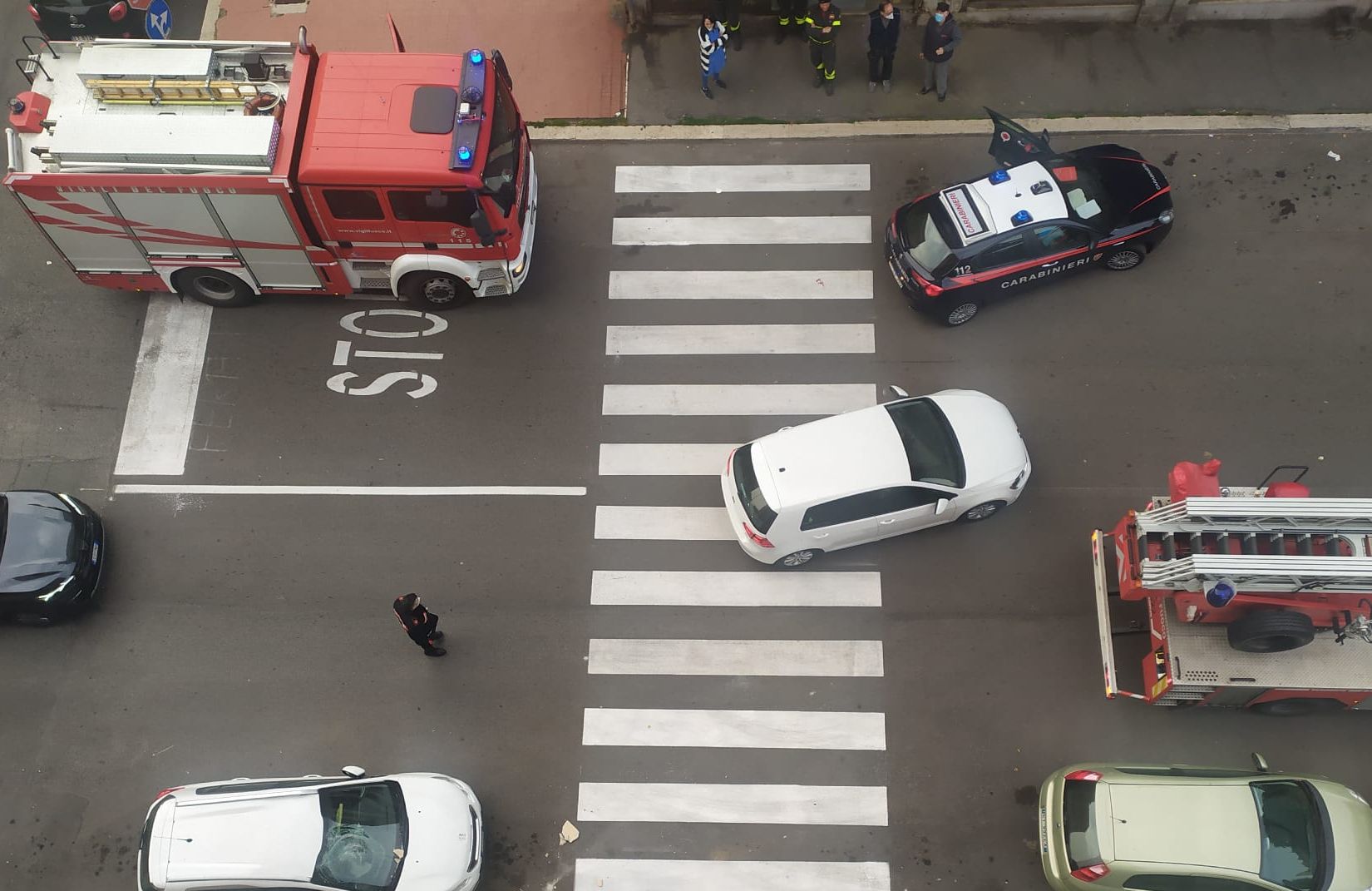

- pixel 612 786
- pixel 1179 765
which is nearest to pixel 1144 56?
pixel 1179 765

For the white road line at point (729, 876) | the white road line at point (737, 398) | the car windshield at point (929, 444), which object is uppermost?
the white road line at point (737, 398)

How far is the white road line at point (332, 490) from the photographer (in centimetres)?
1447

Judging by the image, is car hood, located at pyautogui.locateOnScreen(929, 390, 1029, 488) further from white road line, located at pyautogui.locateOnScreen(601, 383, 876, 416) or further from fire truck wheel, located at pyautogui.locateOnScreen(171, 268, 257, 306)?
fire truck wheel, located at pyautogui.locateOnScreen(171, 268, 257, 306)

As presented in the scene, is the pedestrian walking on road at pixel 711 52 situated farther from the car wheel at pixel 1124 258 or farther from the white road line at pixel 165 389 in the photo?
the white road line at pixel 165 389

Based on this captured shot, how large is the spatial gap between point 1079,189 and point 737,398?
601 cm

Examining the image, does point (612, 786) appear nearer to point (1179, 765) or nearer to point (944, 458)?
point (944, 458)

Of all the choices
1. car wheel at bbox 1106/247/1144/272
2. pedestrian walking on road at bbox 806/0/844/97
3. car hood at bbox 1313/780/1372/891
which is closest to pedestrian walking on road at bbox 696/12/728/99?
pedestrian walking on road at bbox 806/0/844/97

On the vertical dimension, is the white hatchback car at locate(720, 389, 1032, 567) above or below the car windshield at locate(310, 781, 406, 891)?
above

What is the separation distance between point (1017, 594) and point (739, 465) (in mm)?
4234

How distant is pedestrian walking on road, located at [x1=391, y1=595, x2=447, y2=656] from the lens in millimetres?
12055

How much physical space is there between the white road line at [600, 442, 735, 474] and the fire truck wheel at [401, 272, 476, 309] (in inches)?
132

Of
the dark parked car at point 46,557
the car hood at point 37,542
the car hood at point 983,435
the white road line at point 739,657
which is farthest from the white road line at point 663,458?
the car hood at point 37,542

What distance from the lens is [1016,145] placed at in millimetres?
15273

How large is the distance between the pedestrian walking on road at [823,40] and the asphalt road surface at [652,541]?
4.34 feet
